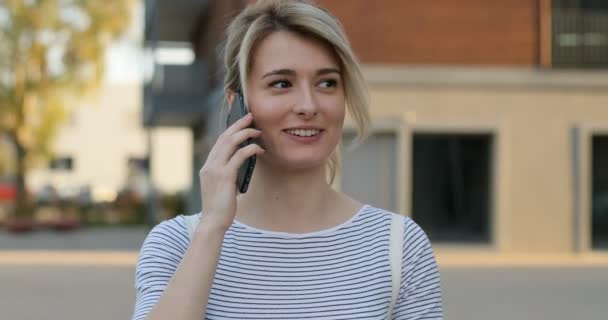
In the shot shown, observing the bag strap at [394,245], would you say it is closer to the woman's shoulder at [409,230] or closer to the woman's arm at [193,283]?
the woman's shoulder at [409,230]

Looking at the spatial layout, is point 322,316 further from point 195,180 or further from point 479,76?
point 195,180

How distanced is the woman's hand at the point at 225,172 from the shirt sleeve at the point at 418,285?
401 millimetres

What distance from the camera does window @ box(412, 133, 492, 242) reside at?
19406 millimetres

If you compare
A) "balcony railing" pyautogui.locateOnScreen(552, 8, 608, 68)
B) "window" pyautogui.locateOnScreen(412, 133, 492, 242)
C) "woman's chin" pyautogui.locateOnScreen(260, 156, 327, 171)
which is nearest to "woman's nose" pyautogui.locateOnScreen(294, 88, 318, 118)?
"woman's chin" pyautogui.locateOnScreen(260, 156, 327, 171)

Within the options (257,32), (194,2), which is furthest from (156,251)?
(194,2)

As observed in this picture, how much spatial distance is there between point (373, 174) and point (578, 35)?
16.6ft

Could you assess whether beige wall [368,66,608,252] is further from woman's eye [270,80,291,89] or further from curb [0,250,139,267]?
woman's eye [270,80,291,89]

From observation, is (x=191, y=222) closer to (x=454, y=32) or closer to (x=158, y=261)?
(x=158, y=261)

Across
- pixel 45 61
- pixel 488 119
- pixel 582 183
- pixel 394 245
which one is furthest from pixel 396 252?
pixel 45 61

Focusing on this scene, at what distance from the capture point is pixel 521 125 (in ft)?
63.3

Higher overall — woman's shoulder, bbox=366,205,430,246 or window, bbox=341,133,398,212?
woman's shoulder, bbox=366,205,430,246

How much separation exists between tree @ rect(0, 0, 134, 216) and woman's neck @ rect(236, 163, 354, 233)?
3103cm

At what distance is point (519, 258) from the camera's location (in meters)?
18.0

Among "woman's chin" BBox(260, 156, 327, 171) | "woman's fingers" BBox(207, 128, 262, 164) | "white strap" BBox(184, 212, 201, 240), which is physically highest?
"woman's fingers" BBox(207, 128, 262, 164)
